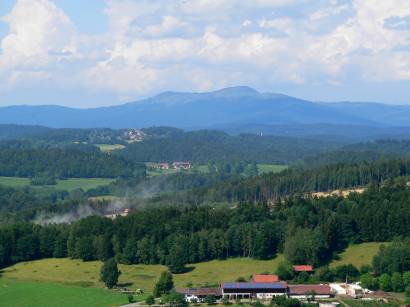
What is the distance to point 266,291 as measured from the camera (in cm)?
6694

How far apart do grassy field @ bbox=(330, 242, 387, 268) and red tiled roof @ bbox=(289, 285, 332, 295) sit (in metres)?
9.72

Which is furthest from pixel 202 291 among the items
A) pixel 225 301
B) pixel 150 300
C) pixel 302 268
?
pixel 302 268

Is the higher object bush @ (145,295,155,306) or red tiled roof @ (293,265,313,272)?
red tiled roof @ (293,265,313,272)

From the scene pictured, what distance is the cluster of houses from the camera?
66062 millimetres

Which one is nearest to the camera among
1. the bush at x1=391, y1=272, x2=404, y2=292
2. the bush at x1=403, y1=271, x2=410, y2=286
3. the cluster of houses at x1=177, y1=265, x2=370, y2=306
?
the cluster of houses at x1=177, y1=265, x2=370, y2=306

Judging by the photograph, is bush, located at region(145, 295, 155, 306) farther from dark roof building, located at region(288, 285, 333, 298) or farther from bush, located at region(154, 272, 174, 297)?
dark roof building, located at region(288, 285, 333, 298)

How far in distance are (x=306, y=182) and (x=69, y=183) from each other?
71.4 metres

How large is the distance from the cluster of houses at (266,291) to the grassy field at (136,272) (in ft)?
16.5

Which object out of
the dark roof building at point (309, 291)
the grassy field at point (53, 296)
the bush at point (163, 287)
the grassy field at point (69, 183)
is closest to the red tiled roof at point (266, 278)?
the dark roof building at point (309, 291)

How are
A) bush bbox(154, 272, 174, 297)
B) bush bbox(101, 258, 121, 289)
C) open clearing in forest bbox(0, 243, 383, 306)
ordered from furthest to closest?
bush bbox(101, 258, 121, 289) → open clearing in forest bbox(0, 243, 383, 306) → bush bbox(154, 272, 174, 297)

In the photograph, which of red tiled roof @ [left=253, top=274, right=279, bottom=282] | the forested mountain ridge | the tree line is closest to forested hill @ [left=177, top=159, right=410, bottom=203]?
the tree line

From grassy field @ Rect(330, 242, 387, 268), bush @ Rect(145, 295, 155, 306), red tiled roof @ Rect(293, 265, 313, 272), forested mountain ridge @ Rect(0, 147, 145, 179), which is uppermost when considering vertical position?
forested mountain ridge @ Rect(0, 147, 145, 179)

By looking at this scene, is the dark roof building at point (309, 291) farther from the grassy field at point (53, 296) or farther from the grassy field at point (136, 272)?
the grassy field at point (53, 296)

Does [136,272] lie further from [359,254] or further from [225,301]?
[359,254]
